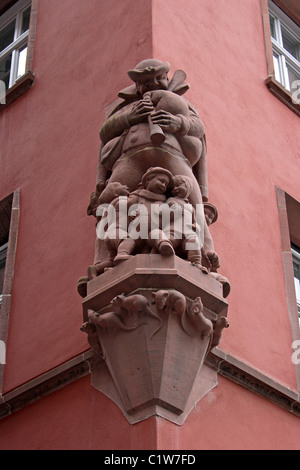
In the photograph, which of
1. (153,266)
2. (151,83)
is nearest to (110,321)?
(153,266)

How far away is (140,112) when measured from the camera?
21.8 feet

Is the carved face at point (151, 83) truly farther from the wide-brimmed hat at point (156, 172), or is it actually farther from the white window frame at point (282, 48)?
the white window frame at point (282, 48)

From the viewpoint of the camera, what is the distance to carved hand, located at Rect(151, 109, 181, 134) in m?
6.49

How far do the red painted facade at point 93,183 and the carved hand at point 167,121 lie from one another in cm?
101

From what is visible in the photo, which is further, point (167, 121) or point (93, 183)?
point (93, 183)

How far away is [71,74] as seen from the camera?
878 centimetres

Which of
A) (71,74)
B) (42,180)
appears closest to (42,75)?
(71,74)

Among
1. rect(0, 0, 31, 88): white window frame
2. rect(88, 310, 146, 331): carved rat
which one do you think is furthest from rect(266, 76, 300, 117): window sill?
rect(88, 310, 146, 331): carved rat

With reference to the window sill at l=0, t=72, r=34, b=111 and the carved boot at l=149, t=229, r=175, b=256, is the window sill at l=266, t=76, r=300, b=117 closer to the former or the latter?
the window sill at l=0, t=72, r=34, b=111

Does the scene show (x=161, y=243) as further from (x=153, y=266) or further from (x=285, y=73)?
(x=285, y=73)

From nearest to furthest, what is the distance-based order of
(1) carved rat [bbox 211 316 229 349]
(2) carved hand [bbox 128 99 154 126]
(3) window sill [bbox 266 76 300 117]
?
(1) carved rat [bbox 211 316 229 349]
(2) carved hand [bbox 128 99 154 126]
(3) window sill [bbox 266 76 300 117]

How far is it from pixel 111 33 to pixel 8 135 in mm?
1526

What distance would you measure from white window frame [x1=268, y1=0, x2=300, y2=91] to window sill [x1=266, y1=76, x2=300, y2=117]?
0.85m

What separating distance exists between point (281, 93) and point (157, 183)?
11.1 feet
